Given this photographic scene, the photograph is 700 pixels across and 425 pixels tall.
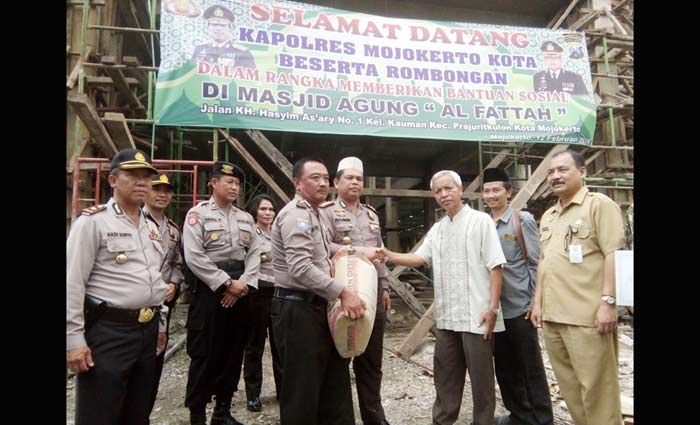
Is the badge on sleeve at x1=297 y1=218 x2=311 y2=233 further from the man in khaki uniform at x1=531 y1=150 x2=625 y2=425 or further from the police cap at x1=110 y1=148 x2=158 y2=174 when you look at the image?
the man in khaki uniform at x1=531 y1=150 x2=625 y2=425

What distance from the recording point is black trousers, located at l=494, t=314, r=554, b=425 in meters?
3.17

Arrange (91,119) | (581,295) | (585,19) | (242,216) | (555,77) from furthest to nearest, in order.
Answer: (585,19) < (555,77) < (91,119) < (242,216) < (581,295)

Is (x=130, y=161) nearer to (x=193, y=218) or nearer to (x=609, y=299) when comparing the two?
(x=193, y=218)

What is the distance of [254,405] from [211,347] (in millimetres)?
889

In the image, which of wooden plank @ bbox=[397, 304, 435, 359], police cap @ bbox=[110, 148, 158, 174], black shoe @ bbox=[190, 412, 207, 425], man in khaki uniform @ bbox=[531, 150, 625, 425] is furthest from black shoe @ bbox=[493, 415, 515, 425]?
police cap @ bbox=[110, 148, 158, 174]

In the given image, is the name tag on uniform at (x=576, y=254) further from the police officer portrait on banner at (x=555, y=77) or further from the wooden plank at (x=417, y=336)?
the police officer portrait on banner at (x=555, y=77)

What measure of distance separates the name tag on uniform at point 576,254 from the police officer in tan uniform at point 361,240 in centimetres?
137

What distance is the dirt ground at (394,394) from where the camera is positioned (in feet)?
11.6

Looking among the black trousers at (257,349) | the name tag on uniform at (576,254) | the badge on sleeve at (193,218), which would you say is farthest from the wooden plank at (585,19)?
the badge on sleeve at (193,218)

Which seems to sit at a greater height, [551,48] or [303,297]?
[551,48]

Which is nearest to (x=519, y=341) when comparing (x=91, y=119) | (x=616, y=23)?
(x=91, y=119)

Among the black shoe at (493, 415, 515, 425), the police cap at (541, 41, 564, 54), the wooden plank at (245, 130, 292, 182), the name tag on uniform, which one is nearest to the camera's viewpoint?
the name tag on uniform

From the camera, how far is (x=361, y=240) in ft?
11.3

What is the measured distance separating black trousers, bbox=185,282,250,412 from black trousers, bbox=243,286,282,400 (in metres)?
0.31
